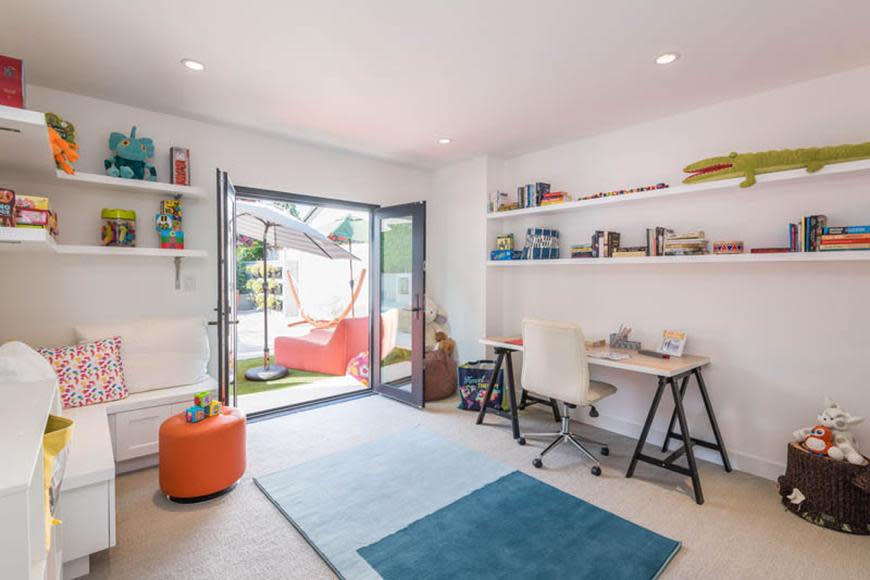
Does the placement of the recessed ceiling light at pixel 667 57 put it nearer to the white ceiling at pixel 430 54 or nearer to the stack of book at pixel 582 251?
the white ceiling at pixel 430 54

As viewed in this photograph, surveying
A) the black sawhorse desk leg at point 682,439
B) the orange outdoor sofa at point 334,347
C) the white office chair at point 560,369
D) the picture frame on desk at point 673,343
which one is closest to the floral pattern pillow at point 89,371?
the orange outdoor sofa at point 334,347

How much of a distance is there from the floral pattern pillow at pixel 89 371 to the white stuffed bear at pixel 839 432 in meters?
4.25

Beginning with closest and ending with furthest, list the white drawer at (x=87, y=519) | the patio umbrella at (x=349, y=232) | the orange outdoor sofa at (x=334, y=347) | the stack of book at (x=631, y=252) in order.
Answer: the white drawer at (x=87, y=519)
the stack of book at (x=631, y=252)
the orange outdoor sofa at (x=334, y=347)
the patio umbrella at (x=349, y=232)

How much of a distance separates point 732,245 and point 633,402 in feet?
4.71

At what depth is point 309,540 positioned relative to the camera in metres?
2.04

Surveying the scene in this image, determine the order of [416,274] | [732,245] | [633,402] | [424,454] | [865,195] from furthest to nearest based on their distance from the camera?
1. [416,274]
2. [633,402]
3. [424,454]
4. [732,245]
5. [865,195]

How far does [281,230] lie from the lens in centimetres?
593

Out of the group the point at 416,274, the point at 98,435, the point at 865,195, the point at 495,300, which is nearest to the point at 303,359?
the point at 416,274

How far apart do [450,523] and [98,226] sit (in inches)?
122

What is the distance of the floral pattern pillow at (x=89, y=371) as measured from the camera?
8.38ft

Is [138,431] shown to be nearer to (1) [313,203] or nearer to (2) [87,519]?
(2) [87,519]

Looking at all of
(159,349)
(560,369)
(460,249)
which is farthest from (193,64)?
(560,369)

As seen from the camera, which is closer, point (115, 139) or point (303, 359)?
point (115, 139)

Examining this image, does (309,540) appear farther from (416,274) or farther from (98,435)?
(416,274)
